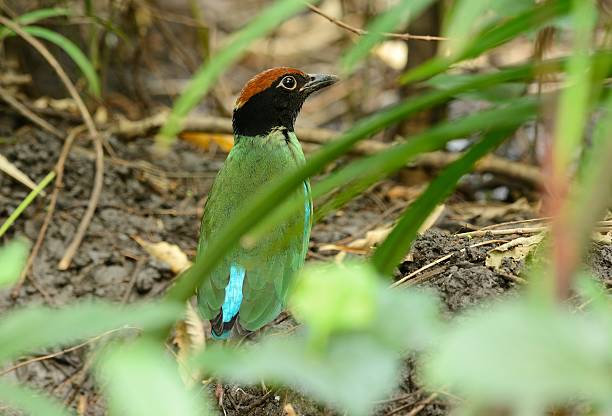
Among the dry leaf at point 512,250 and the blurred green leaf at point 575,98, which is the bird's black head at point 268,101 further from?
the blurred green leaf at point 575,98

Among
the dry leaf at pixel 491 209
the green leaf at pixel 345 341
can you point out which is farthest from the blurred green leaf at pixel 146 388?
the dry leaf at pixel 491 209

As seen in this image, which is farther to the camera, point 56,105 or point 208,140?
point 208,140

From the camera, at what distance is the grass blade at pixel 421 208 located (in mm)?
1720

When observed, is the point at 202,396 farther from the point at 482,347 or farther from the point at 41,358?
the point at 482,347

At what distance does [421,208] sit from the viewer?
5.65 ft

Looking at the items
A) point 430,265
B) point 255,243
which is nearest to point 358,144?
point 255,243

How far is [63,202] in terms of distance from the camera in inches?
187

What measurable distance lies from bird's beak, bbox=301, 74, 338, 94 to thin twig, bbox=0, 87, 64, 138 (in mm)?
1541

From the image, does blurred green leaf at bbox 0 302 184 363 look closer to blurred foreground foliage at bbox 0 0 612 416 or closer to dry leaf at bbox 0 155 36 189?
blurred foreground foliage at bbox 0 0 612 416

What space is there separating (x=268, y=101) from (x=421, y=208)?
2.72m

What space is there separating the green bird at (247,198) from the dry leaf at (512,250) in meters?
0.64

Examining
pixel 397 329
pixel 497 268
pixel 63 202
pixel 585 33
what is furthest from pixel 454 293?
pixel 63 202

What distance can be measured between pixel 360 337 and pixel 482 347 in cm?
22

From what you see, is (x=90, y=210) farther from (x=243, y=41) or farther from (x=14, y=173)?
(x=243, y=41)
